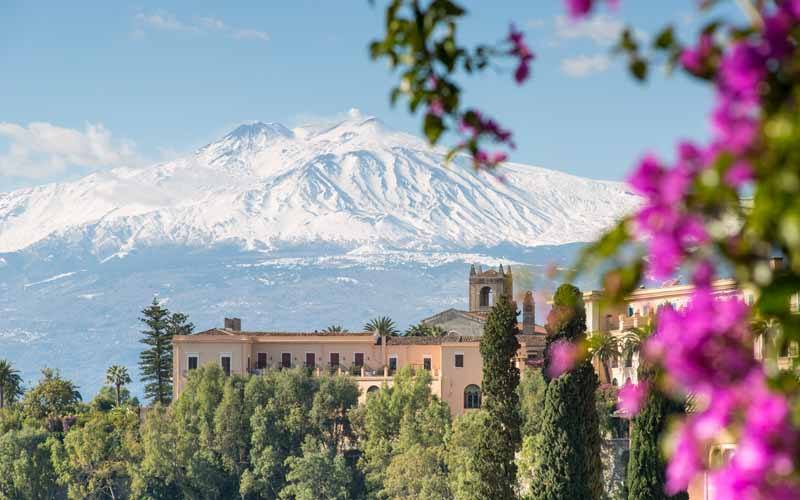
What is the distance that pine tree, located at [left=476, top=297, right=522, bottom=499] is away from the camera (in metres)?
66.1

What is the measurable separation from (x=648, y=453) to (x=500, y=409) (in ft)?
48.6

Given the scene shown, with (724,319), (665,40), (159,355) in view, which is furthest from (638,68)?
(159,355)

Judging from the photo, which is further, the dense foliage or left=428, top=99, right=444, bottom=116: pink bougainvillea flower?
the dense foliage

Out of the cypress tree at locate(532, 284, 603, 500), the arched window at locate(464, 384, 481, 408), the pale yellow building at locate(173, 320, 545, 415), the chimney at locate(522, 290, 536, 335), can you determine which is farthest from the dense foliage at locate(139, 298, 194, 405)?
the cypress tree at locate(532, 284, 603, 500)

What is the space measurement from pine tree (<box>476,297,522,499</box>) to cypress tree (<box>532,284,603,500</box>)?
408 cm

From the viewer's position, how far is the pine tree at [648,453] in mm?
54562

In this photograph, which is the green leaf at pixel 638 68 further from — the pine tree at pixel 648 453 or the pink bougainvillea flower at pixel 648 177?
the pine tree at pixel 648 453

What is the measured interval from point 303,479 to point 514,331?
96.8ft

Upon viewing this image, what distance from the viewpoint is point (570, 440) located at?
61.2 meters

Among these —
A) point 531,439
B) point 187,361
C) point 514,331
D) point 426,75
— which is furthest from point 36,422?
point 426,75

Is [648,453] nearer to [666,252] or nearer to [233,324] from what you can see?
[666,252]

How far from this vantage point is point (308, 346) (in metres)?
118

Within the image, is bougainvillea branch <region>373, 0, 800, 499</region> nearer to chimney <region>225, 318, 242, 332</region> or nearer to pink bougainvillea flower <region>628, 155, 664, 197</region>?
pink bougainvillea flower <region>628, 155, 664, 197</region>

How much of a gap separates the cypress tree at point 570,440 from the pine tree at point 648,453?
448 centimetres
